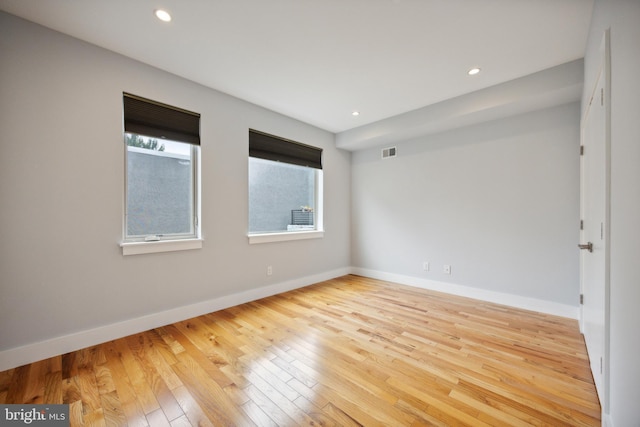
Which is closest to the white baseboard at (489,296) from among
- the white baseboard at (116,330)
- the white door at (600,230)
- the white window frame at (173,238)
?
the white door at (600,230)

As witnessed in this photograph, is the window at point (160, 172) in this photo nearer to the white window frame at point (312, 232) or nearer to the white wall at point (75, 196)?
the white wall at point (75, 196)

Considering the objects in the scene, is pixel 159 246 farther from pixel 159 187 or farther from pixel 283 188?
pixel 283 188

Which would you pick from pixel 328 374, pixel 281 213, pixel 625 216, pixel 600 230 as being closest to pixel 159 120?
pixel 281 213

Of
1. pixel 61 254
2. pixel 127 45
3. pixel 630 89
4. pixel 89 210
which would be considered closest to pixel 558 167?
pixel 630 89

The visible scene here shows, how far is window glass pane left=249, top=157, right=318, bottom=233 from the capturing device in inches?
142

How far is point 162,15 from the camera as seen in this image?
191 cm

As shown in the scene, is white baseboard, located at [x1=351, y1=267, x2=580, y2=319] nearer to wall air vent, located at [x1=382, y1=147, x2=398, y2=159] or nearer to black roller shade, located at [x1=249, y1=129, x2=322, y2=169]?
wall air vent, located at [x1=382, y1=147, x2=398, y2=159]

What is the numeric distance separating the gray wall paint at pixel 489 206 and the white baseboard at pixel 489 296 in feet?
0.23

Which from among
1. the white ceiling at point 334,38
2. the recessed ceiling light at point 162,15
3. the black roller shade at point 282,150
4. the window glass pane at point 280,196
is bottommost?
the window glass pane at point 280,196

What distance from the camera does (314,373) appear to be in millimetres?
1858

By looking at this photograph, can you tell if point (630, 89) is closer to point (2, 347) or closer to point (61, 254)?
point (61, 254)

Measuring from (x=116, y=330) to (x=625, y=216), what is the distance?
354cm

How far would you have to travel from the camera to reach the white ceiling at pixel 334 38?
1834mm

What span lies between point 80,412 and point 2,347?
3.40ft
